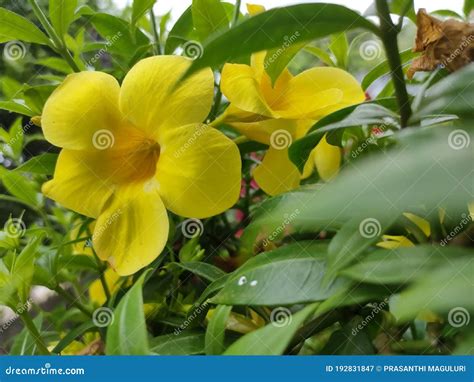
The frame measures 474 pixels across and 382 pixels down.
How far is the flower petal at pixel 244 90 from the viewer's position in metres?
0.43

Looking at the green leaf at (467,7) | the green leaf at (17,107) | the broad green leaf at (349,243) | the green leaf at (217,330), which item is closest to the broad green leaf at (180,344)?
the green leaf at (217,330)

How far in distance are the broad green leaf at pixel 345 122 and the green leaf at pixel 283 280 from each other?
0.21 feet

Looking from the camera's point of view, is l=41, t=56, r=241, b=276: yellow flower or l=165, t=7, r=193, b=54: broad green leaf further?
l=165, t=7, r=193, b=54: broad green leaf

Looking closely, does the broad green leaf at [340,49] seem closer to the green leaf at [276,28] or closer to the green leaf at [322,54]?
the green leaf at [322,54]

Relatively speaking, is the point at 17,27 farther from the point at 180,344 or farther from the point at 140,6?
the point at 180,344

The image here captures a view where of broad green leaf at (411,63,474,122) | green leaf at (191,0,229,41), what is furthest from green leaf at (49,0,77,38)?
broad green leaf at (411,63,474,122)

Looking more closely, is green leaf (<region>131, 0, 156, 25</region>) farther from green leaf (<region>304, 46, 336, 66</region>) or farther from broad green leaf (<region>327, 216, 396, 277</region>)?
broad green leaf (<region>327, 216, 396, 277</region>)

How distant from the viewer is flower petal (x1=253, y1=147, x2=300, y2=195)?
0.48 meters

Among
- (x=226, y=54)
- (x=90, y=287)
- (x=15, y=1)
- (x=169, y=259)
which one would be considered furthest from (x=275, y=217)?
(x=15, y=1)

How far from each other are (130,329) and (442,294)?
16cm

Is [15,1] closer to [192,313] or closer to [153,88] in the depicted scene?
[153,88]

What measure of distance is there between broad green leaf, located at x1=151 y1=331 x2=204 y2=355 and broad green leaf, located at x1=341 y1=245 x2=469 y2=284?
0.47 feet

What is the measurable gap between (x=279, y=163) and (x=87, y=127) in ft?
0.51

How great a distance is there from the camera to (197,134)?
0.42 meters
